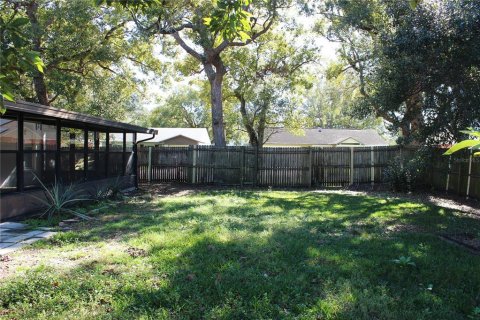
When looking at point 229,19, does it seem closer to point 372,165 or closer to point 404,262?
point 404,262

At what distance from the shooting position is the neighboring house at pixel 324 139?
122ft

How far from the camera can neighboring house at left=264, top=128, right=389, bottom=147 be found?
37.2 metres

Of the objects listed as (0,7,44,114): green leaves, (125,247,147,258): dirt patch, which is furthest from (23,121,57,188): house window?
(0,7,44,114): green leaves

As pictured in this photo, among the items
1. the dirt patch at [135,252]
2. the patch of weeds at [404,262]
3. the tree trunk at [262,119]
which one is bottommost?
the dirt patch at [135,252]

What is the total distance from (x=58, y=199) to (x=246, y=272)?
530 cm

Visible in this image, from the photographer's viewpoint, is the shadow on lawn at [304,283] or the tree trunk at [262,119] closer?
the shadow on lawn at [304,283]

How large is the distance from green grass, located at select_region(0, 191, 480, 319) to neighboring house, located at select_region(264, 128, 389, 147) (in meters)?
29.9

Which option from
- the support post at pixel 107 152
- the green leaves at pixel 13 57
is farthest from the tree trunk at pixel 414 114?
the green leaves at pixel 13 57

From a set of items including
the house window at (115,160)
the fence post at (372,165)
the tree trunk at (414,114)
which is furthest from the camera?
the fence post at (372,165)

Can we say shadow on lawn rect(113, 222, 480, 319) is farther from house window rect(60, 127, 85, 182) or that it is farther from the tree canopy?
house window rect(60, 127, 85, 182)

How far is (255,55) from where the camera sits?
2280cm

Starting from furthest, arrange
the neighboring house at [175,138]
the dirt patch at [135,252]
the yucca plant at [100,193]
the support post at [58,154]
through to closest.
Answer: the neighboring house at [175,138], the yucca plant at [100,193], the support post at [58,154], the dirt patch at [135,252]

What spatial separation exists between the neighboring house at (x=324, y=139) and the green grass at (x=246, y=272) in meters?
29.9

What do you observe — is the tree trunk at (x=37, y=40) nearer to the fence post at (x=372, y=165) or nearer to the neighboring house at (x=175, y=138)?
A: the neighboring house at (x=175, y=138)
